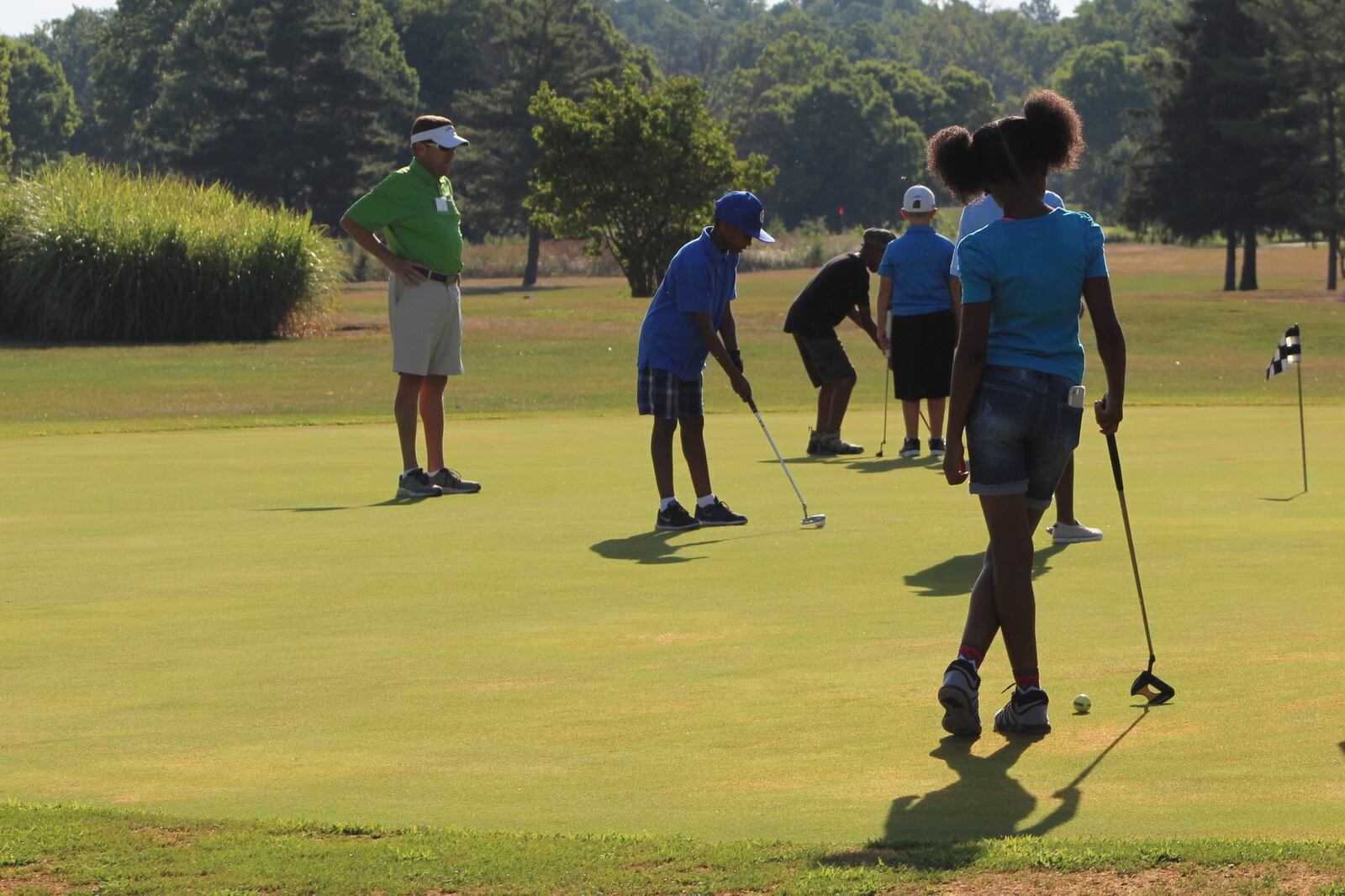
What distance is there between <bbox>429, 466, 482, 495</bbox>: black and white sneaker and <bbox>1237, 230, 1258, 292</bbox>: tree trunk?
51839 millimetres

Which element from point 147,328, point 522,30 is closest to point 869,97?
point 522,30

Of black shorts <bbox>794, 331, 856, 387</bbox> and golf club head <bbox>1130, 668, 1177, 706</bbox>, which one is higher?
black shorts <bbox>794, 331, 856, 387</bbox>

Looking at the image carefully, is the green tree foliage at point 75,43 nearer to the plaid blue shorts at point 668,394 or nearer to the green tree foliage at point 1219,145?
the green tree foliage at point 1219,145

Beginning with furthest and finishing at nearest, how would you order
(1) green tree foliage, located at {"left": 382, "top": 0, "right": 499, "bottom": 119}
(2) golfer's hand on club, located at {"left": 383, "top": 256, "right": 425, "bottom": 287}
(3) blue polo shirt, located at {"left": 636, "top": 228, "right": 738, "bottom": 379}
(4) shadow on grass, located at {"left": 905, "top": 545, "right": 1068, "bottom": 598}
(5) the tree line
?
(1) green tree foliage, located at {"left": 382, "top": 0, "right": 499, "bottom": 119} < (5) the tree line < (2) golfer's hand on club, located at {"left": 383, "top": 256, "right": 425, "bottom": 287} < (3) blue polo shirt, located at {"left": 636, "top": 228, "right": 738, "bottom": 379} < (4) shadow on grass, located at {"left": 905, "top": 545, "right": 1068, "bottom": 598}

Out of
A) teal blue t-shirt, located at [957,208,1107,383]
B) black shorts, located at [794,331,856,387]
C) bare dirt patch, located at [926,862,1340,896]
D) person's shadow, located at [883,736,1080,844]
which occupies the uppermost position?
teal blue t-shirt, located at [957,208,1107,383]

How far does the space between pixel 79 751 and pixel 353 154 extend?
79.0 metres

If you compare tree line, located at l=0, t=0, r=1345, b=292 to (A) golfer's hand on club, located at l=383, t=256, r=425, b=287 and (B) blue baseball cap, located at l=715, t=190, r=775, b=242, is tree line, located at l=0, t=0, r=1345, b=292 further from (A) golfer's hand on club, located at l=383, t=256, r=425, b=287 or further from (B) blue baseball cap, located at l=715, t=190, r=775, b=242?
(B) blue baseball cap, located at l=715, t=190, r=775, b=242

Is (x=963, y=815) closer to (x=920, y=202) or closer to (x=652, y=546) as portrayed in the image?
(x=652, y=546)

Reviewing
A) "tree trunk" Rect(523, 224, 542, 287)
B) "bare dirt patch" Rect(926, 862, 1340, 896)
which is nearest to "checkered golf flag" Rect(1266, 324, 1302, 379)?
"bare dirt patch" Rect(926, 862, 1340, 896)

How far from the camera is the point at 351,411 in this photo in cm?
1981

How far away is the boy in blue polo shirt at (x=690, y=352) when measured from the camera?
9727mm

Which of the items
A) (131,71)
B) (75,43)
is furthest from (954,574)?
(75,43)

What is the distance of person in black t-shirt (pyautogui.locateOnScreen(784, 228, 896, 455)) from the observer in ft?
46.5

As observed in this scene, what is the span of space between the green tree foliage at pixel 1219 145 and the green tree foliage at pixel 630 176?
13870 mm
